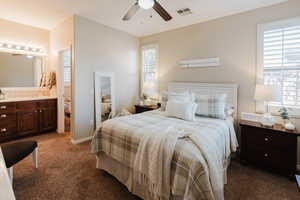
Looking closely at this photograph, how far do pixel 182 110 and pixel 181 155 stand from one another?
122 cm

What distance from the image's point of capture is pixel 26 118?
12.0 feet

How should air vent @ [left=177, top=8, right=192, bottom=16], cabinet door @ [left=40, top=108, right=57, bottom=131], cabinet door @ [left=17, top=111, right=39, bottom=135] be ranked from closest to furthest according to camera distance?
air vent @ [left=177, top=8, right=192, bottom=16]
cabinet door @ [left=17, top=111, right=39, bottom=135]
cabinet door @ [left=40, top=108, right=57, bottom=131]

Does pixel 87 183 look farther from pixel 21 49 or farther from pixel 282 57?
pixel 21 49

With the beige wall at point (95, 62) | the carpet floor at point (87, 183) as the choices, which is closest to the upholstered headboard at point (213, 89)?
the carpet floor at point (87, 183)

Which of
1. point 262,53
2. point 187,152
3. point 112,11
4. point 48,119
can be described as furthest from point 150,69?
point 187,152

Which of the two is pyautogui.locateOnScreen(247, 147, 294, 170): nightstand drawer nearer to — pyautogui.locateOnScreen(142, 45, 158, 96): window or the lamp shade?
A: the lamp shade

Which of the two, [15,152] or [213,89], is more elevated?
[213,89]

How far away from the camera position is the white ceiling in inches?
108

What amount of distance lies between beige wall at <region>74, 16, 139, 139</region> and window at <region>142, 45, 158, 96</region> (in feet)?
1.23

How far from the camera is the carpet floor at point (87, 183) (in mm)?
1884

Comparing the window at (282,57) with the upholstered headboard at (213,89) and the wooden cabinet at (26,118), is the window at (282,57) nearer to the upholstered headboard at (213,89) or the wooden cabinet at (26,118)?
the upholstered headboard at (213,89)

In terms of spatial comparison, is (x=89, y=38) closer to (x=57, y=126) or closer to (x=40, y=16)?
(x=40, y=16)

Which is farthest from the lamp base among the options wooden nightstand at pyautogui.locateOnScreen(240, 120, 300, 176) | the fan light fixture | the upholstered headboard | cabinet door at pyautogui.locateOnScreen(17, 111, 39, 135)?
cabinet door at pyautogui.locateOnScreen(17, 111, 39, 135)

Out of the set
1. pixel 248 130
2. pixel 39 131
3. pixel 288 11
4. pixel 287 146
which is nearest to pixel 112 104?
pixel 39 131
